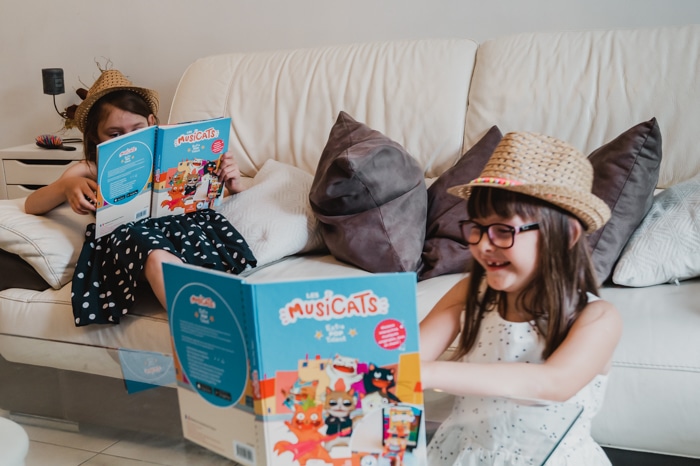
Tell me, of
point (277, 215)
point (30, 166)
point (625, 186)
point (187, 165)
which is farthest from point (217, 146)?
point (30, 166)

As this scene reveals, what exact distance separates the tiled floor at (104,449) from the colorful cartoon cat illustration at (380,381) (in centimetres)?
27

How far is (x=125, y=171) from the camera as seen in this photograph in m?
1.79

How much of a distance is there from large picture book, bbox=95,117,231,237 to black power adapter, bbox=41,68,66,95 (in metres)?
1.49

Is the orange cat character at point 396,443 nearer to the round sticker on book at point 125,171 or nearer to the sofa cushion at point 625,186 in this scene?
the sofa cushion at point 625,186

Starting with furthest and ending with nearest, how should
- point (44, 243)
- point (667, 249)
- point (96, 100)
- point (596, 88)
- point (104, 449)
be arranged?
point (96, 100), point (596, 88), point (44, 243), point (667, 249), point (104, 449)

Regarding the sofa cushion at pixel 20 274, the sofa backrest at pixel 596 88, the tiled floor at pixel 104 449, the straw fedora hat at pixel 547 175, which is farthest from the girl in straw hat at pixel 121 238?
the straw fedora hat at pixel 547 175

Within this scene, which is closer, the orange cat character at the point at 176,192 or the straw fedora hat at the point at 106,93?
the orange cat character at the point at 176,192

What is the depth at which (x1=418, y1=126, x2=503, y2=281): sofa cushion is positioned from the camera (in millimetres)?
1867

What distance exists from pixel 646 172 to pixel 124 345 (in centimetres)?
126

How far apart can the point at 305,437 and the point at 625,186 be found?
3.76 feet

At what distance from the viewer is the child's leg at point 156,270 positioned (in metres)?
1.73

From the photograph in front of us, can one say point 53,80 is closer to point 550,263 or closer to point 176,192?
point 176,192

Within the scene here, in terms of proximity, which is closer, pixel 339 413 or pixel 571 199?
pixel 339 413

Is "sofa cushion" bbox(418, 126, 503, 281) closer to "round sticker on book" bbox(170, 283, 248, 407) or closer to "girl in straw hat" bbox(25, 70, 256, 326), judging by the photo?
"girl in straw hat" bbox(25, 70, 256, 326)
